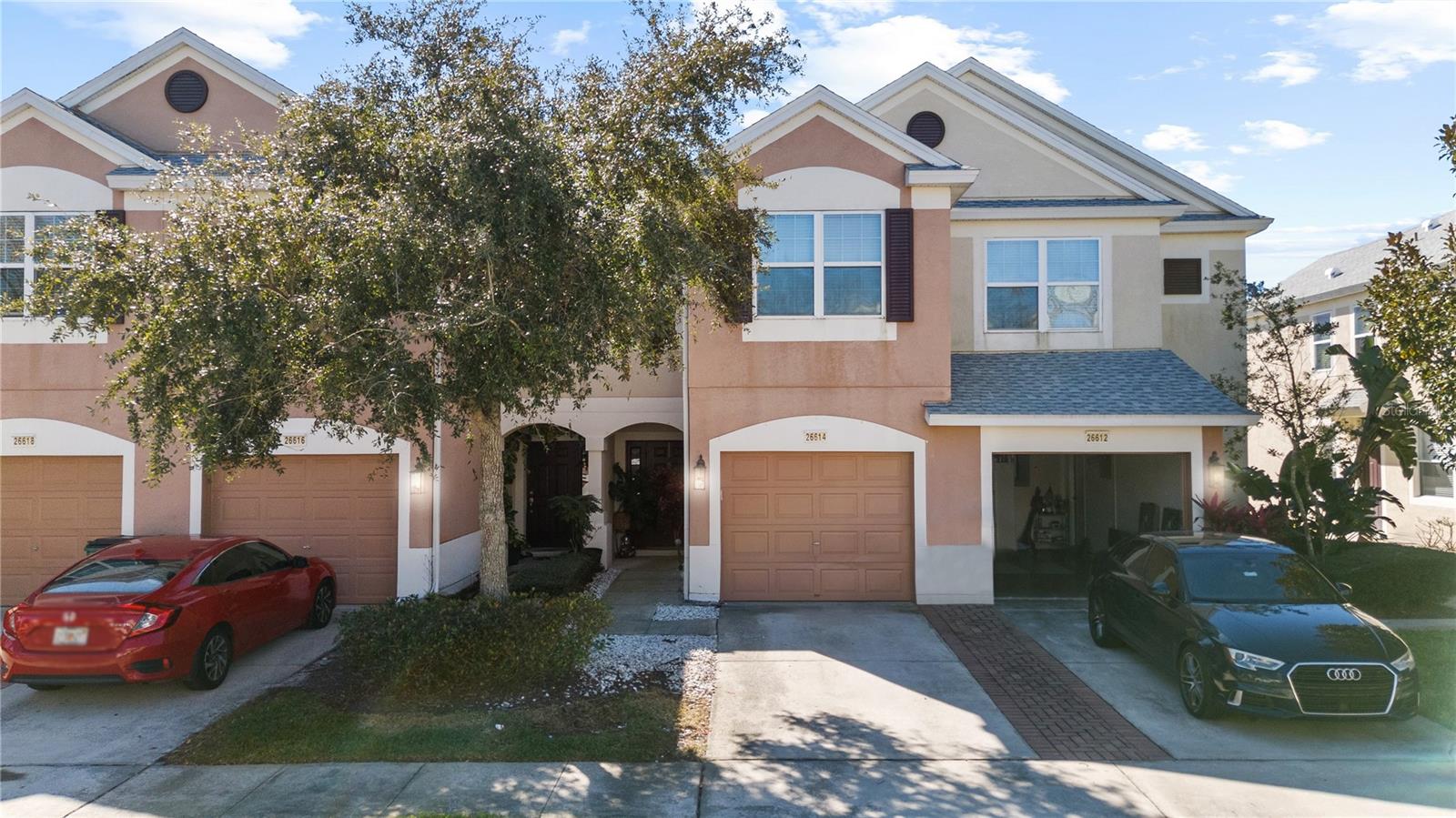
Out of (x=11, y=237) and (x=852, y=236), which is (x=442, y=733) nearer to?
(x=852, y=236)

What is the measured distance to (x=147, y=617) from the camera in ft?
26.2

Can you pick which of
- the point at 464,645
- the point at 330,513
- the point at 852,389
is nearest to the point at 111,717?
the point at 464,645

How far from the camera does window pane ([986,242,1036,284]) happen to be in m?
14.1

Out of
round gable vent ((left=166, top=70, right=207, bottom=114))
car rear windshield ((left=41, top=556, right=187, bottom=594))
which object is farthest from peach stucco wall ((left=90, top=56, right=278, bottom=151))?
car rear windshield ((left=41, top=556, right=187, bottom=594))

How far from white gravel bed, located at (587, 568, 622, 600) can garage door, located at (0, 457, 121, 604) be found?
686cm

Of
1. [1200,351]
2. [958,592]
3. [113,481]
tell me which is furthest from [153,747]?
[1200,351]

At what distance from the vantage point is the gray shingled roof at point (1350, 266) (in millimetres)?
18594

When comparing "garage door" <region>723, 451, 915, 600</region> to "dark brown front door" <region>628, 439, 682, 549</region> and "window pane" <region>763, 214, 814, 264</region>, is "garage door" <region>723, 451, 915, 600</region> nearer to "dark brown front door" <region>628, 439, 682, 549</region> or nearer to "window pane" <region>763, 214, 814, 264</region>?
"window pane" <region>763, 214, 814, 264</region>

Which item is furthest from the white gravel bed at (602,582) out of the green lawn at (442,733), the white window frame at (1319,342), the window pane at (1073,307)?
the white window frame at (1319,342)

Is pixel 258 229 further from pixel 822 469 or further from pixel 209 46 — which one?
pixel 209 46

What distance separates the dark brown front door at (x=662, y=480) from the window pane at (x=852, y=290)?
20.7ft

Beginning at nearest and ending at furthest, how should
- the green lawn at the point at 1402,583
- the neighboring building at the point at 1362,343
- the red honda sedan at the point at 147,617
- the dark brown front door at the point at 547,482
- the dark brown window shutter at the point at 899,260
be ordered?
the red honda sedan at the point at 147,617 < the green lawn at the point at 1402,583 < the dark brown window shutter at the point at 899,260 < the dark brown front door at the point at 547,482 < the neighboring building at the point at 1362,343

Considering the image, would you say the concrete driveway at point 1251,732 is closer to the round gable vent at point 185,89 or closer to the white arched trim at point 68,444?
the white arched trim at point 68,444

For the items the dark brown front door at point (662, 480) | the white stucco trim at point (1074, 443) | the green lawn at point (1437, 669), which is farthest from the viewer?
the dark brown front door at point (662, 480)
